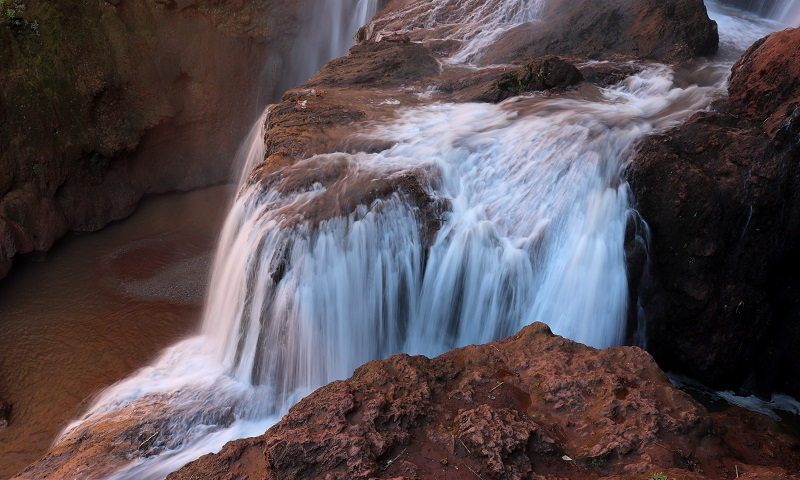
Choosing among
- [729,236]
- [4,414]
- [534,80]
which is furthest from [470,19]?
[4,414]

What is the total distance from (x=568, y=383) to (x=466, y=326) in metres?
2.22

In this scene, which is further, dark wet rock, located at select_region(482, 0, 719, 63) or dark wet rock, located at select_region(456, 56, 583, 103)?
dark wet rock, located at select_region(482, 0, 719, 63)

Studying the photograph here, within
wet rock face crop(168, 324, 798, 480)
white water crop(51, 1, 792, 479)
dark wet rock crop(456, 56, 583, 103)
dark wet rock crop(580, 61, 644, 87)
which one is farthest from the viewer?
dark wet rock crop(580, 61, 644, 87)

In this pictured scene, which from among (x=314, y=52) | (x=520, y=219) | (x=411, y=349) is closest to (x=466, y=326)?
(x=411, y=349)

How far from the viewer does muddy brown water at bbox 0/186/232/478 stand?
264 inches

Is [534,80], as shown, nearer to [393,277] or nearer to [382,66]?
[382,66]

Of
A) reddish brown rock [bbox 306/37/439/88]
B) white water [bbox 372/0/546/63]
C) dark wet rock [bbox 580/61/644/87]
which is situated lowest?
reddish brown rock [bbox 306/37/439/88]

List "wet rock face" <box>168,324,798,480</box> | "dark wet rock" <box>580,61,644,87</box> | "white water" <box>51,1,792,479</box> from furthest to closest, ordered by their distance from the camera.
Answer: "dark wet rock" <box>580,61,644,87</box>
"white water" <box>51,1,792,479</box>
"wet rock face" <box>168,324,798,480</box>

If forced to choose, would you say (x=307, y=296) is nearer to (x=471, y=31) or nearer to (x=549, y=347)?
(x=549, y=347)

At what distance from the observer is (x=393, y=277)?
588 centimetres

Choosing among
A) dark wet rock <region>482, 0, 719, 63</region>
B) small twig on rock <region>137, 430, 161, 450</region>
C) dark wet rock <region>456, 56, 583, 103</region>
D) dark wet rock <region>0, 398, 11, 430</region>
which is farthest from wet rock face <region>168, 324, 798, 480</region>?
dark wet rock <region>482, 0, 719, 63</region>

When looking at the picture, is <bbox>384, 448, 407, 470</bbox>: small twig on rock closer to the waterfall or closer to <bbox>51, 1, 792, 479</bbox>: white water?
<bbox>51, 1, 792, 479</bbox>: white water

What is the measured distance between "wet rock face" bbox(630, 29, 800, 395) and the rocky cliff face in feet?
29.1

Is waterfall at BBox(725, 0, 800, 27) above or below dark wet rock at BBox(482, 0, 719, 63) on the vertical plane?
above
